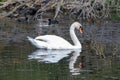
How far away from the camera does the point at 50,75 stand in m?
12.7

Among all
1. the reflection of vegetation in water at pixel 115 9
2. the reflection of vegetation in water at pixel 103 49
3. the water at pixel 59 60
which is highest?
the reflection of vegetation in water at pixel 115 9

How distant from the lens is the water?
41.9 ft

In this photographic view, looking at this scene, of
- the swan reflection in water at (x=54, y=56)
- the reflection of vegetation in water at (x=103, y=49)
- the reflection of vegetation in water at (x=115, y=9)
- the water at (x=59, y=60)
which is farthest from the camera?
the reflection of vegetation in water at (x=115, y=9)

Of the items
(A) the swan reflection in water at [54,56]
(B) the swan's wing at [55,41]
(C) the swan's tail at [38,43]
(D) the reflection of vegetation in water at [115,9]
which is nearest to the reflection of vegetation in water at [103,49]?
(A) the swan reflection in water at [54,56]

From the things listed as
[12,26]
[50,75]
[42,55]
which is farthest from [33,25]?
[50,75]

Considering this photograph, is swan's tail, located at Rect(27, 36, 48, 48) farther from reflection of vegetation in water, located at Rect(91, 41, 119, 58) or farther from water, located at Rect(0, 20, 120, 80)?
reflection of vegetation in water, located at Rect(91, 41, 119, 58)

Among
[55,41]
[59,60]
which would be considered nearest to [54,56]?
[59,60]

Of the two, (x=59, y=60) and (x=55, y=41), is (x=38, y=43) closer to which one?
(x=55, y=41)

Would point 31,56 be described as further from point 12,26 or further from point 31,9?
point 31,9

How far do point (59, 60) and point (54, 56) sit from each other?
2.89 feet

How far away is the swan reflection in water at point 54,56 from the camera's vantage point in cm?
1432

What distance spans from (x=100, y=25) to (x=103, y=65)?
28.8 feet

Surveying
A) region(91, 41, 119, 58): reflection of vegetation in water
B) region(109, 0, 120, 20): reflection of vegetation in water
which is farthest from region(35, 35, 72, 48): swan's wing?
region(109, 0, 120, 20): reflection of vegetation in water

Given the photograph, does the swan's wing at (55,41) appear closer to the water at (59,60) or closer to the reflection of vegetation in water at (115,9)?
the water at (59,60)
